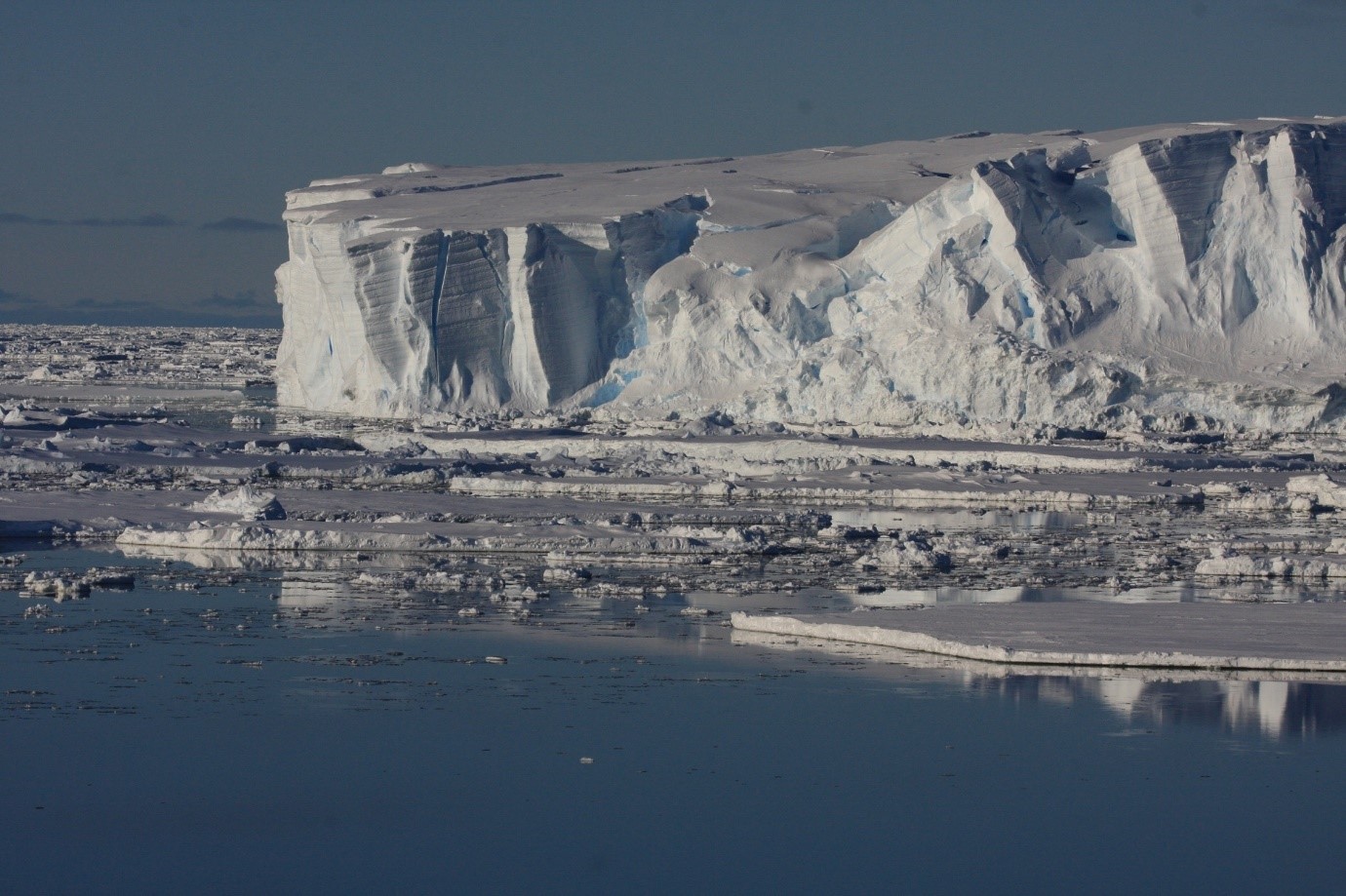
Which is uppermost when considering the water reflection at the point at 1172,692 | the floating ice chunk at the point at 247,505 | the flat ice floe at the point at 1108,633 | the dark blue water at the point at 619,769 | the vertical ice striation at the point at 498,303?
the vertical ice striation at the point at 498,303

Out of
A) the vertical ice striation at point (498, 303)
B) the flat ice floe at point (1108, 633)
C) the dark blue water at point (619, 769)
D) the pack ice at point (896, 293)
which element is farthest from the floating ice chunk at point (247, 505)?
the vertical ice striation at point (498, 303)

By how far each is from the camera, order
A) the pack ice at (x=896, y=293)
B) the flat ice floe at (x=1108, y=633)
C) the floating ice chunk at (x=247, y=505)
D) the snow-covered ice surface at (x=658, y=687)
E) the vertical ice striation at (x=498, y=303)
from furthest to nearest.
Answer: the vertical ice striation at (x=498, y=303) → the pack ice at (x=896, y=293) → the floating ice chunk at (x=247, y=505) → the flat ice floe at (x=1108, y=633) → the snow-covered ice surface at (x=658, y=687)

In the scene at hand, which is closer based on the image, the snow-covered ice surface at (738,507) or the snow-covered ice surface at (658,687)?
the snow-covered ice surface at (658,687)

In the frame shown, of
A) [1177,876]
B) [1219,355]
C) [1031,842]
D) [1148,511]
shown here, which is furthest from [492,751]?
[1219,355]

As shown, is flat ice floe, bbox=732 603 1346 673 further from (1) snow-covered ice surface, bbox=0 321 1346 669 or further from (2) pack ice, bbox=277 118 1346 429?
(2) pack ice, bbox=277 118 1346 429

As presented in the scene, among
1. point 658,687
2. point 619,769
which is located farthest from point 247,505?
point 619,769

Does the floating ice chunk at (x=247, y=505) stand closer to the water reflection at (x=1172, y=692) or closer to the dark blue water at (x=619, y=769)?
the dark blue water at (x=619, y=769)
